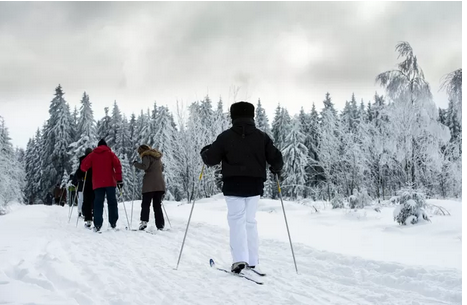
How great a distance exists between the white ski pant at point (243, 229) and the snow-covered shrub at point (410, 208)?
5.29 metres

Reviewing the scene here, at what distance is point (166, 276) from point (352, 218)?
7102 millimetres

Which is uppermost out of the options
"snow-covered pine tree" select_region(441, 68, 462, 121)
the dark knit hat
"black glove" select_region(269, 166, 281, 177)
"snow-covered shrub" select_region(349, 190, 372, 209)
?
"snow-covered pine tree" select_region(441, 68, 462, 121)

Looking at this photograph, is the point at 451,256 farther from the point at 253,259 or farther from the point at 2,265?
the point at 2,265

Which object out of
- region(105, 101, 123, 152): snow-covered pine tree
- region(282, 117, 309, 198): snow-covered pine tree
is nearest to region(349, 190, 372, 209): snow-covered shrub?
region(282, 117, 309, 198): snow-covered pine tree

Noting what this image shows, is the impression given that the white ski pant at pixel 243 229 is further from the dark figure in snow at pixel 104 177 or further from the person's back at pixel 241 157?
the dark figure in snow at pixel 104 177

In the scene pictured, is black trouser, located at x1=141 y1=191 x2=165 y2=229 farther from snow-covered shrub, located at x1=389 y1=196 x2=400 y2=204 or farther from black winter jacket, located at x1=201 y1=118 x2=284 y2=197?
snow-covered shrub, located at x1=389 y1=196 x2=400 y2=204

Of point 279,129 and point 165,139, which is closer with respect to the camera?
point 165,139

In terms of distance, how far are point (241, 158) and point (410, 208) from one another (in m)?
5.69

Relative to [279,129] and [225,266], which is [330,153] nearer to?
[279,129]

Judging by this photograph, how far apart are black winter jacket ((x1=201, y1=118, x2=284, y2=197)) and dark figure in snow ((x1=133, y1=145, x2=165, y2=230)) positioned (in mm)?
4305

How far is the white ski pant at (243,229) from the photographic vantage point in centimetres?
460

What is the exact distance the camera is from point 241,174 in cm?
457

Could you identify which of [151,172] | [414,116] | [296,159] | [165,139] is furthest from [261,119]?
[151,172]

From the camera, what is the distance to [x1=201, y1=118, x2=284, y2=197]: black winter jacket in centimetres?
459
